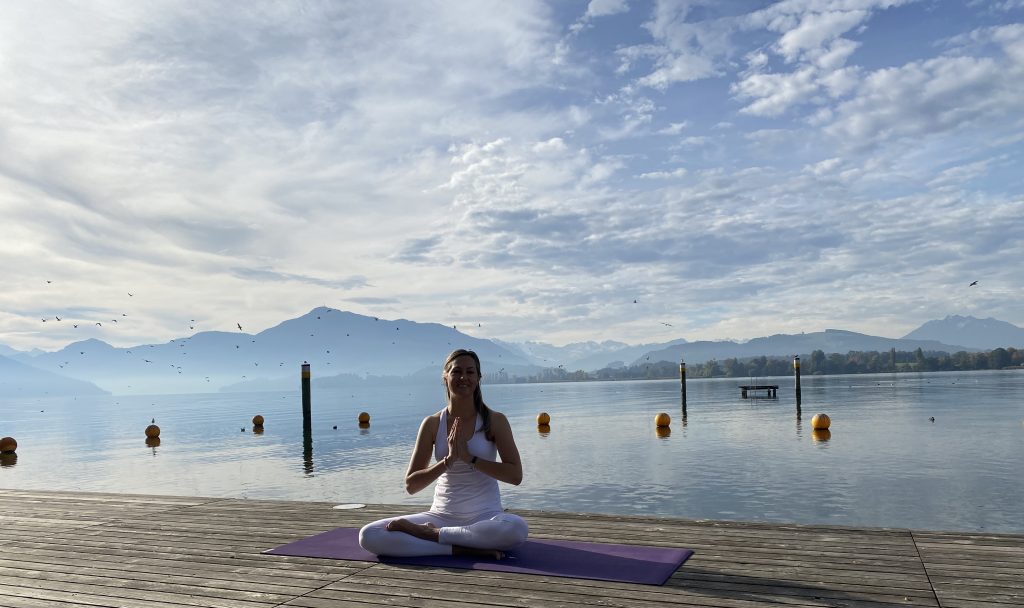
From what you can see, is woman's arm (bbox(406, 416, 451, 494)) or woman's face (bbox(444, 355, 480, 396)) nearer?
woman's face (bbox(444, 355, 480, 396))

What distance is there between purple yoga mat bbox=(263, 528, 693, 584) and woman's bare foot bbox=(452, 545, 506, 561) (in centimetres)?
5

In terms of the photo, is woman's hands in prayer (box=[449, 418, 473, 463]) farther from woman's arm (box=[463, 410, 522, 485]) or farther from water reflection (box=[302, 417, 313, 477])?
water reflection (box=[302, 417, 313, 477])

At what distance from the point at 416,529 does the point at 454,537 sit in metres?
0.34

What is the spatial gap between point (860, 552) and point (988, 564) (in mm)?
894

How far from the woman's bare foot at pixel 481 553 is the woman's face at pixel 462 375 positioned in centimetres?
130

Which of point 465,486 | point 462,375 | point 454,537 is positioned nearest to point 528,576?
point 454,537

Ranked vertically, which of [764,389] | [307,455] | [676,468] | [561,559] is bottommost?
[764,389]

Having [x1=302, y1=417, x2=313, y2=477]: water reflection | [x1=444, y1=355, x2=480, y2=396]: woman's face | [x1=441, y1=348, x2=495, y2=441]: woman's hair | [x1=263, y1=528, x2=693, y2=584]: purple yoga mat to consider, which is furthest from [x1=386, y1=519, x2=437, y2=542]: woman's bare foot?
[x1=302, y1=417, x2=313, y2=477]: water reflection

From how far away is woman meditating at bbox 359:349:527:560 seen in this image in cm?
608

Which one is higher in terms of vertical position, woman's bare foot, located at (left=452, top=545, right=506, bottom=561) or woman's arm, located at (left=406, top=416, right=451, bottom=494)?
woman's arm, located at (left=406, top=416, right=451, bottom=494)

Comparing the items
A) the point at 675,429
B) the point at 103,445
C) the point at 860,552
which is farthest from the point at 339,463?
the point at 860,552

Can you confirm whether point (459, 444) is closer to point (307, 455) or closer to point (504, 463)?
point (504, 463)

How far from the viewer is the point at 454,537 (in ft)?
20.4

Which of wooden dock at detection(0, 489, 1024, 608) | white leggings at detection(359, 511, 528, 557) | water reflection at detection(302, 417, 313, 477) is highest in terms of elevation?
white leggings at detection(359, 511, 528, 557)
